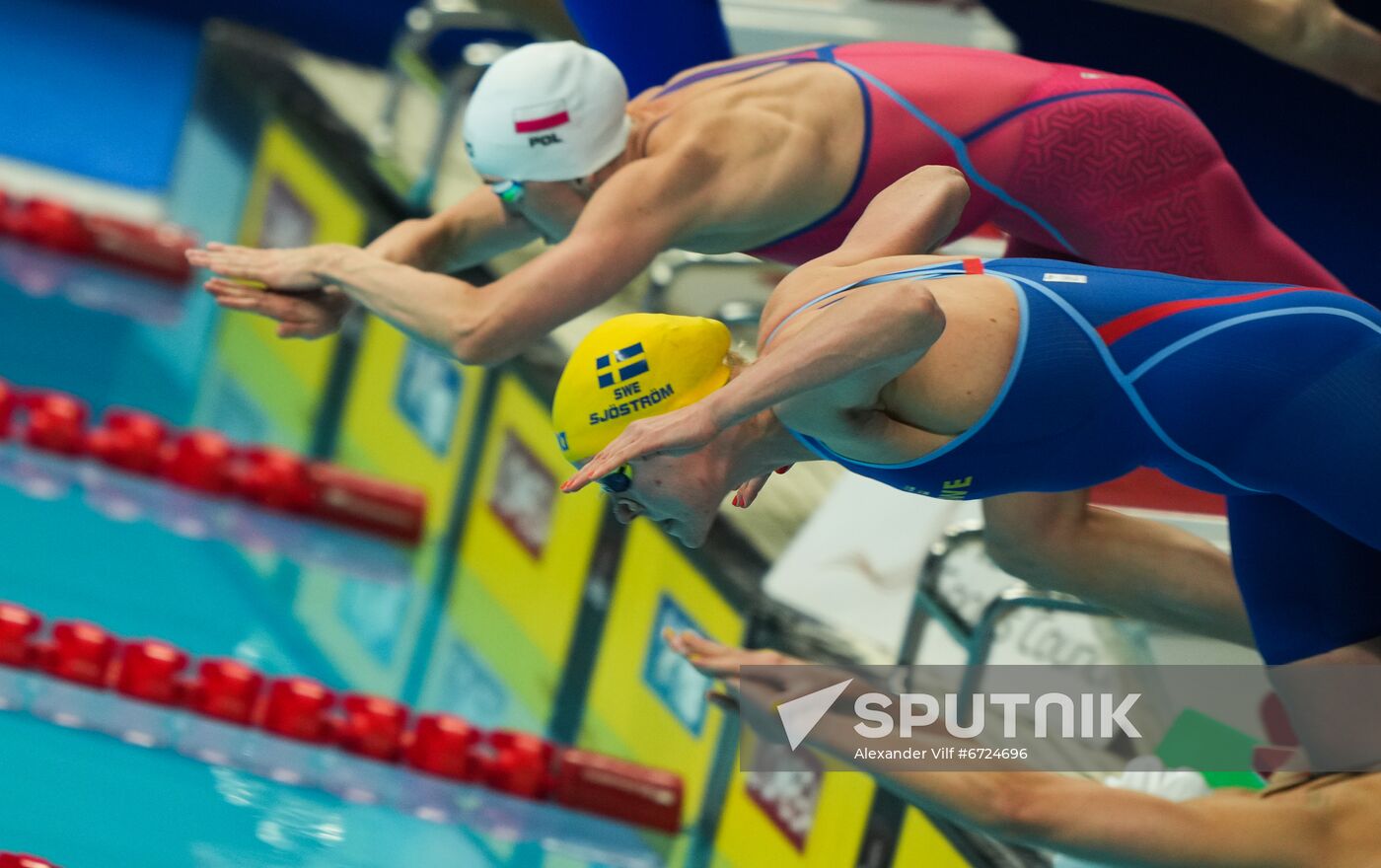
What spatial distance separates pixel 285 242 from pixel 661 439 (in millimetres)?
5987

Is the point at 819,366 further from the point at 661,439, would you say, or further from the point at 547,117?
the point at 547,117

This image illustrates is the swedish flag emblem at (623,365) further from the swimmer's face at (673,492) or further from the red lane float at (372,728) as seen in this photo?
the red lane float at (372,728)

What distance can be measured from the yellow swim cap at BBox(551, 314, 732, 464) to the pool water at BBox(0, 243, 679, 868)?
1758 millimetres

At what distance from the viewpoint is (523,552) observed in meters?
6.55

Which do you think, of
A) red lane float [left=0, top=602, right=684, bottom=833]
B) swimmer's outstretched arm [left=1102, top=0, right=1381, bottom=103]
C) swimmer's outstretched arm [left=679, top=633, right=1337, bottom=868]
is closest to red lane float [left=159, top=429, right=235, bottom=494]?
A: red lane float [left=0, top=602, right=684, bottom=833]

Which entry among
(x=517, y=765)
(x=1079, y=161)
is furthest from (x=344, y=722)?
(x=1079, y=161)

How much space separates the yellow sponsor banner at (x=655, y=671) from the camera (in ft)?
17.9

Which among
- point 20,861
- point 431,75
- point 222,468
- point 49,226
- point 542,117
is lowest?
point 20,861

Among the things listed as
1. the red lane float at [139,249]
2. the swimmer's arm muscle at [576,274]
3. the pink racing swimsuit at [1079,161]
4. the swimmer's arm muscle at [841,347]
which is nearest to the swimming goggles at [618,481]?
the swimmer's arm muscle at [841,347]

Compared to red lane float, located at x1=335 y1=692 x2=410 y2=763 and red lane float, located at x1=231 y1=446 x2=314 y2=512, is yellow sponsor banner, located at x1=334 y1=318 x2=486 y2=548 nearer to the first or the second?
red lane float, located at x1=231 y1=446 x2=314 y2=512

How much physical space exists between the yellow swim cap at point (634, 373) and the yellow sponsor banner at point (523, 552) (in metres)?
2.86

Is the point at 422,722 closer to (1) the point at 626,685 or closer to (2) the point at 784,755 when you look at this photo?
(1) the point at 626,685

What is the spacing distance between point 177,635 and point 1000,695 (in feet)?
9.01

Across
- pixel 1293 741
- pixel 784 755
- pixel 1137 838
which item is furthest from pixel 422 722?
pixel 1137 838
